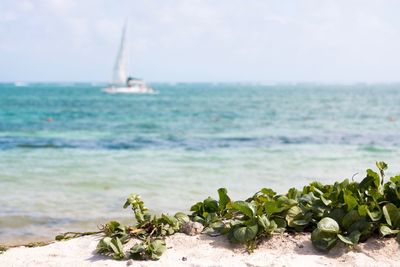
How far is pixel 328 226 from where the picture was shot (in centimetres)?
351

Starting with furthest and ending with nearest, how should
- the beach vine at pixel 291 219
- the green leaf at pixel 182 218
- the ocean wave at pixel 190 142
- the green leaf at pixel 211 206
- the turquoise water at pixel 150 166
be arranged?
1. the ocean wave at pixel 190 142
2. the turquoise water at pixel 150 166
3. the green leaf at pixel 211 206
4. the green leaf at pixel 182 218
5. the beach vine at pixel 291 219

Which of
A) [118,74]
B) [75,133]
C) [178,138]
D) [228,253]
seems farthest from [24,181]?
[118,74]

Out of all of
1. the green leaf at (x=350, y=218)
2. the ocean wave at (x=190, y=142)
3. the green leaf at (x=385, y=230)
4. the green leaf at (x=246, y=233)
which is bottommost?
the ocean wave at (x=190, y=142)

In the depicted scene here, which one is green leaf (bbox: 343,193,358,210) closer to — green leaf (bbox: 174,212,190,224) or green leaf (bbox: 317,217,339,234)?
green leaf (bbox: 317,217,339,234)

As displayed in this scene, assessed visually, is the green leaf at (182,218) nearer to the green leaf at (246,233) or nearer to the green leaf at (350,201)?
the green leaf at (246,233)

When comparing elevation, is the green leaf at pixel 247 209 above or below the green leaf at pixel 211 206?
above

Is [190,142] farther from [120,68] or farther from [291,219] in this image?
[120,68]

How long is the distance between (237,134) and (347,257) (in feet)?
55.6

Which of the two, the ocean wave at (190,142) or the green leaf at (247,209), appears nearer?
the green leaf at (247,209)

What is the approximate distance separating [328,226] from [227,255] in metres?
0.64

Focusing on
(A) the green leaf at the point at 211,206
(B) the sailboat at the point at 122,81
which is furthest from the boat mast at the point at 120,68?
(A) the green leaf at the point at 211,206

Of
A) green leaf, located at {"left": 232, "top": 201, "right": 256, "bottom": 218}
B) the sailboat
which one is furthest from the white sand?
the sailboat

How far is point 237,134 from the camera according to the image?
20391 mm

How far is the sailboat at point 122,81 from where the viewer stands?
89.3 metres
